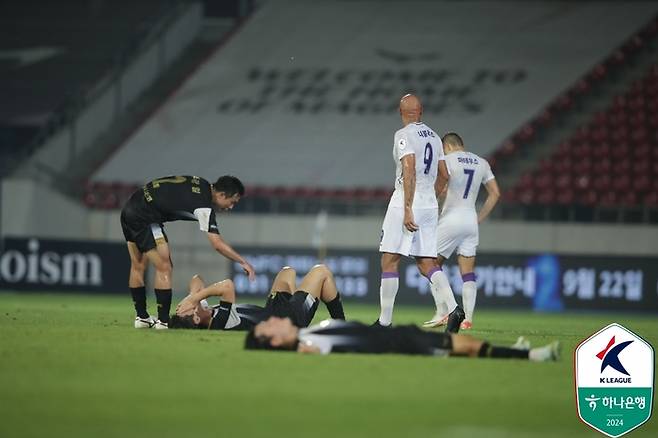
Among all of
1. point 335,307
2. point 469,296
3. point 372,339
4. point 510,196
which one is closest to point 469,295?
point 469,296

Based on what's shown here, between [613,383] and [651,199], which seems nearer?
[613,383]

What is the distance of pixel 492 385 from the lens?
812 centimetres

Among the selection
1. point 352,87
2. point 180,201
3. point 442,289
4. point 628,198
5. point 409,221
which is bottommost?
point 442,289

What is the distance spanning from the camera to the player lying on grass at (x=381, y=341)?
30.1 feet

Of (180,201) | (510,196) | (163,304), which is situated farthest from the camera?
(510,196)

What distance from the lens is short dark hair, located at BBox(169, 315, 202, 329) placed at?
12.0 metres

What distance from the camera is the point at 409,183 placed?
477 inches

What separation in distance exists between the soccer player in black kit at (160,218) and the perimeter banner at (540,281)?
1136 centimetres

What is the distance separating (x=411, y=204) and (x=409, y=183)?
22 cm

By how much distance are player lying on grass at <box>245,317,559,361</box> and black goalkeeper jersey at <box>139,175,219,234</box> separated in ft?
9.15

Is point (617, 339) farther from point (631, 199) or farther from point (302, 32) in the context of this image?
point (302, 32)

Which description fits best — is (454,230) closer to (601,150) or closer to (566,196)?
(566,196)

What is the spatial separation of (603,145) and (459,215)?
14.8 metres

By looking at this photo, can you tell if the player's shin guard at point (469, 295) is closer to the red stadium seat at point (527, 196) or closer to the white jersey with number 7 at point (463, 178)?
the white jersey with number 7 at point (463, 178)
